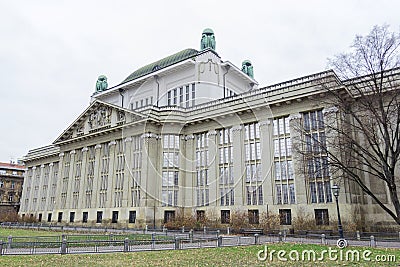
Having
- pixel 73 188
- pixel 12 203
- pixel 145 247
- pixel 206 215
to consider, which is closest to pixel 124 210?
pixel 206 215

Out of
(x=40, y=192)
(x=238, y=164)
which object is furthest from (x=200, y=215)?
(x=40, y=192)

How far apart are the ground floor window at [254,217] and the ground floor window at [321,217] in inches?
263

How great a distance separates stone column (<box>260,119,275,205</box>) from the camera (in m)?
38.3

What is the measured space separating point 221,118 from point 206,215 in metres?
12.8

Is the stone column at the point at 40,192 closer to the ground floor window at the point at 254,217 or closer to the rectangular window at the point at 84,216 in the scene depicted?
the rectangular window at the point at 84,216

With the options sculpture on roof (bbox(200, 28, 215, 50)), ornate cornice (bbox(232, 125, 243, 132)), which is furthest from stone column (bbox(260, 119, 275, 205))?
sculpture on roof (bbox(200, 28, 215, 50))

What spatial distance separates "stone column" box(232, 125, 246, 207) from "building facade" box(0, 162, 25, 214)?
73608 mm

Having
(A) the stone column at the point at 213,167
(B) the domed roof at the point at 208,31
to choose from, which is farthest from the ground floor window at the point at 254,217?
(B) the domed roof at the point at 208,31

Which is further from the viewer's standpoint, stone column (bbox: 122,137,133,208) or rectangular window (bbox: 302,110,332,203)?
stone column (bbox: 122,137,133,208)

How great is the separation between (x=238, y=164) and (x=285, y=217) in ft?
29.0

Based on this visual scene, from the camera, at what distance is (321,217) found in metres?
33.9

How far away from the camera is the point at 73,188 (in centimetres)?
5722

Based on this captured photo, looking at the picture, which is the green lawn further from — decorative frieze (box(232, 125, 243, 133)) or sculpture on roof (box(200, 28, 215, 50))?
sculpture on roof (box(200, 28, 215, 50))

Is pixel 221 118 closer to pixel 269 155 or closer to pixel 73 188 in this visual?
pixel 269 155
